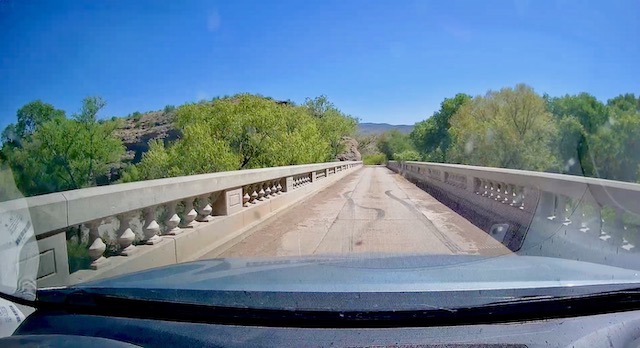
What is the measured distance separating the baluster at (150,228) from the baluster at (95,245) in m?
0.90

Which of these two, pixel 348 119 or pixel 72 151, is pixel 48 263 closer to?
pixel 72 151

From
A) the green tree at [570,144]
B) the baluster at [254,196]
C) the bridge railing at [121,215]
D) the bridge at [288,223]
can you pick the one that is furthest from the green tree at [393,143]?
the bridge railing at [121,215]

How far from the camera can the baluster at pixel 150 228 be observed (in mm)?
5023

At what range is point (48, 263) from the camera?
3324mm

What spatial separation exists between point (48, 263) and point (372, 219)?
7.53 m

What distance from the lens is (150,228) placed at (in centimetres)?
502

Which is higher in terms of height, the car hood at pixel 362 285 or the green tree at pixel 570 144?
the green tree at pixel 570 144

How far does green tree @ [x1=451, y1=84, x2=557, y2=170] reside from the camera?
68.5 feet

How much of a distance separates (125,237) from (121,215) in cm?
23

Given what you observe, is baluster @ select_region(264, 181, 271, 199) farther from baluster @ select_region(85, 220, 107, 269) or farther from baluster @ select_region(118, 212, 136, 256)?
baluster @ select_region(85, 220, 107, 269)

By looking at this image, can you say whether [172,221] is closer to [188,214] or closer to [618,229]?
[188,214]

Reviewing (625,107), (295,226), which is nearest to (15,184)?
(295,226)

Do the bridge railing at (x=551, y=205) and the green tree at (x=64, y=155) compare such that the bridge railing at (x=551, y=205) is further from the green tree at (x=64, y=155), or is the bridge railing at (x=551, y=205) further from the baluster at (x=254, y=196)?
the green tree at (x=64, y=155)

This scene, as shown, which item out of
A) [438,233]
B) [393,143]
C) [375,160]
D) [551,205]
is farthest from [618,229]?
[375,160]
